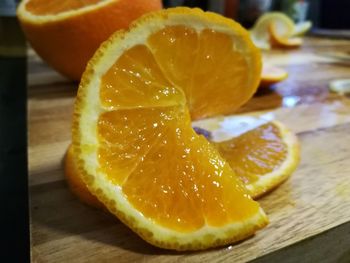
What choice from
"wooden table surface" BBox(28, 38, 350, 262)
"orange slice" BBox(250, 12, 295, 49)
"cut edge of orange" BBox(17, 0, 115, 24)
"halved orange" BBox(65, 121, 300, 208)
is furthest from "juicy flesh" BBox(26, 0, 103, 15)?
"orange slice" BBox(250, 12, 295, 49)

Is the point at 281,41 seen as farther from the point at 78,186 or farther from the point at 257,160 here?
the point at 78,186

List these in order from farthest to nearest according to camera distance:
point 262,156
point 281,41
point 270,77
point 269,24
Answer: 1. point 269,24
2. point 281,41
3. point 270,77
4. point 262,156

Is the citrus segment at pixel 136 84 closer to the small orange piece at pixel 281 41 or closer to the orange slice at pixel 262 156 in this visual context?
the orange slice at pixel 262 156

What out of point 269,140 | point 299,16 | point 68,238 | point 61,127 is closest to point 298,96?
point 269,140

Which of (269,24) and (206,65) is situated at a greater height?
(206,65)

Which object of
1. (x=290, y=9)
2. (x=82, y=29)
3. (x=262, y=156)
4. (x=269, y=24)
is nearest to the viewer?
(x=262, y=156)

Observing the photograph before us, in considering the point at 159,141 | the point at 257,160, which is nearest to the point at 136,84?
the point at 159,141

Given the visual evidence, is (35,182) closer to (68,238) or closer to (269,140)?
(68,238)
